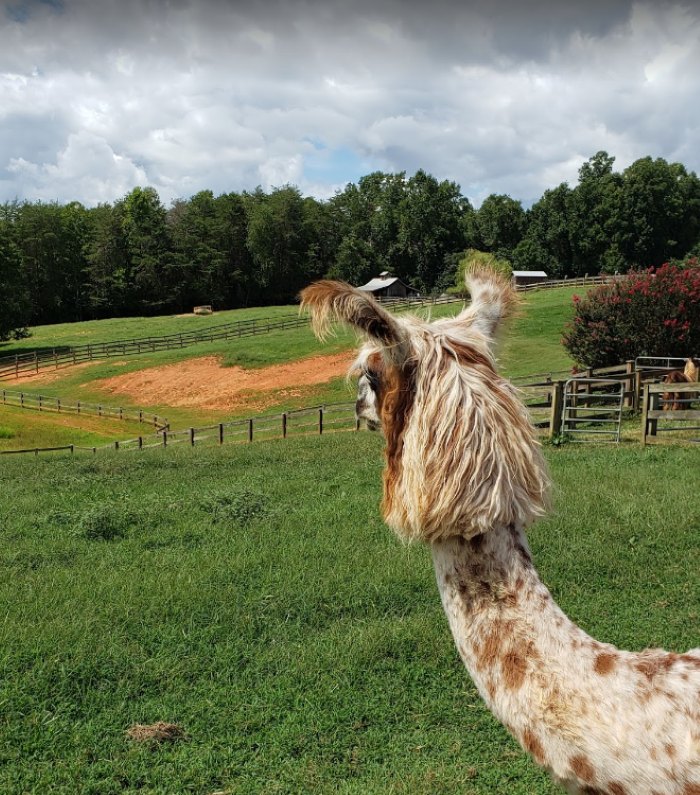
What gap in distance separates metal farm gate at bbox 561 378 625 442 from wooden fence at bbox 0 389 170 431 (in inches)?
742

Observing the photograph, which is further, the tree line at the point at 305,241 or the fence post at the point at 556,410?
the tree line at the point at 305,241

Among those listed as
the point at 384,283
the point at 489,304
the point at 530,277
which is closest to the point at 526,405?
the point at 489,304

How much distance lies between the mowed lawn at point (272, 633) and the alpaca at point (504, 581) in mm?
2038

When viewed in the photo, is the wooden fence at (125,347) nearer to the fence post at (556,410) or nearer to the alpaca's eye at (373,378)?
the fence post at (556,410)

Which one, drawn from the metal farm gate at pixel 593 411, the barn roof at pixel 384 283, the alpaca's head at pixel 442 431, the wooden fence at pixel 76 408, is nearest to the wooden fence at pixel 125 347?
the wooden fence at pixel 76 408

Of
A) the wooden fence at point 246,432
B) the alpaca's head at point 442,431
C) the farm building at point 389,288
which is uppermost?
the farm building at point 389,288

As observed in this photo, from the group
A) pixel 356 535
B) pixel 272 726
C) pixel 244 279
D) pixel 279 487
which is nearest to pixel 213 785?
pixel 272 726

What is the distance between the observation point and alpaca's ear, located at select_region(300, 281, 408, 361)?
5.84 ft

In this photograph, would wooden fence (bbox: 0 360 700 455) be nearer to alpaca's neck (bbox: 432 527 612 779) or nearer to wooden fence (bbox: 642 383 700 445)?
wooden fence (bbox: 642 383 700 445)

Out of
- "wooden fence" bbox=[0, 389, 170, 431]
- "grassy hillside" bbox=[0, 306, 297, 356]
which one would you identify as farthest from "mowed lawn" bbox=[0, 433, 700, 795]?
"grassy hillside" bbox=[0, 306, 297, 356]

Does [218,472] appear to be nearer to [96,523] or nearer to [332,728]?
[96,523]

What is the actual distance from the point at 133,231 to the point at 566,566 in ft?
277

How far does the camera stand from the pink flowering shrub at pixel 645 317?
71.7 ft

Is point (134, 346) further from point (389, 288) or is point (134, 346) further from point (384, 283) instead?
point (389, 288)
